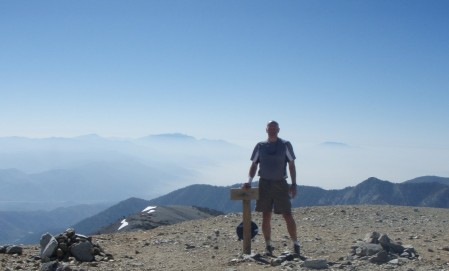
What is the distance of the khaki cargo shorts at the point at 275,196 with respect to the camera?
391 inches

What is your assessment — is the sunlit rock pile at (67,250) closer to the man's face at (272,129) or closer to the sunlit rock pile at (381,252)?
the man's face at (272,129)

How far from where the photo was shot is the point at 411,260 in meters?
9.38

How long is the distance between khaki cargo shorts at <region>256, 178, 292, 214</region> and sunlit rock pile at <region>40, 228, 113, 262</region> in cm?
329

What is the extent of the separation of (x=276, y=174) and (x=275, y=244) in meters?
2.71

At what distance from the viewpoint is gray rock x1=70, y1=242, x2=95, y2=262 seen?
976cm

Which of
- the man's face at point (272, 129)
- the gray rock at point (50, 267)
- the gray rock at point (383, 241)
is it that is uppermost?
the man's face at point (272, 129)

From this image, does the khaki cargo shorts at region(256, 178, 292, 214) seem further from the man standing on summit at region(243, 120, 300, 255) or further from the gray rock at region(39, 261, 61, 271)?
the gray rock at region(39, 261, 61, 271)

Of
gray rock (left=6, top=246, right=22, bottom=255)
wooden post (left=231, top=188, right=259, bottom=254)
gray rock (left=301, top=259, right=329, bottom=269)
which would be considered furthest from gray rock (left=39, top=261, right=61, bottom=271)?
gray rock (left=301, top=259, right=329, bottom=269)

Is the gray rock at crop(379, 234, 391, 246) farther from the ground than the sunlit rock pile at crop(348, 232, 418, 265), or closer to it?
farther from the ground

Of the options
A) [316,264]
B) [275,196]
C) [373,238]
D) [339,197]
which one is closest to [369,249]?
[373,238]

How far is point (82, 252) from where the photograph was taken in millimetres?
9820

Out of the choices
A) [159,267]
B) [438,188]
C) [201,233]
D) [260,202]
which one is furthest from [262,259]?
[438,188]

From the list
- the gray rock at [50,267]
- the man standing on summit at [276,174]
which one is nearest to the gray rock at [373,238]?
the man standing on summit at [276,174]

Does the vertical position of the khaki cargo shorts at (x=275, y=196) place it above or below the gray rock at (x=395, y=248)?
above
